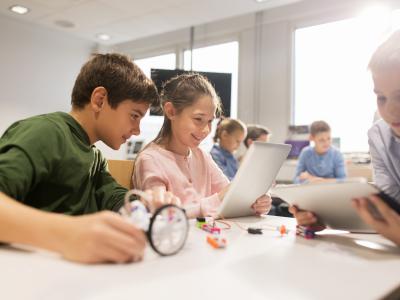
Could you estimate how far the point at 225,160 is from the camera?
106 inches

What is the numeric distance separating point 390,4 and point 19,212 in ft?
13.5

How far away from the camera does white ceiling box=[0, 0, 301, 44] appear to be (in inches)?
161

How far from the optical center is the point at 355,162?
3715 mm

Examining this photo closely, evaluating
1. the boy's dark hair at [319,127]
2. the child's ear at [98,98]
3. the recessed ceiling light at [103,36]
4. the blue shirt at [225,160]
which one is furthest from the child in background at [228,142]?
the recessed ceiling light at [103,36]

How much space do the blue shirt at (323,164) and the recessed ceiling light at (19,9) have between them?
3.55m

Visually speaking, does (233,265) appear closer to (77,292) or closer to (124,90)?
(77,292)

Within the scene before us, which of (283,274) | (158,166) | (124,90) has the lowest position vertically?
(283,274)

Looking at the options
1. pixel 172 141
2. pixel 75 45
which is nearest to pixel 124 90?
pixel 172 141

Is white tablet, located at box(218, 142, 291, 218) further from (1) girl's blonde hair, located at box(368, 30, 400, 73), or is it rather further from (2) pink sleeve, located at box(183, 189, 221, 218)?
(1) girl's blonde hair, located at box(368, 30, 400, 73)

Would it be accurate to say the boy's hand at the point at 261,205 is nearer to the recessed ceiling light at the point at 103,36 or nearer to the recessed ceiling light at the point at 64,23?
the recessed ceiling light at the point at 64,23

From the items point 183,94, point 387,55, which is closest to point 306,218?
point 387,55

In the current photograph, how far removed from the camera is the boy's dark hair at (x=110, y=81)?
102cm

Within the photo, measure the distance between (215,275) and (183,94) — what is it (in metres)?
0.96

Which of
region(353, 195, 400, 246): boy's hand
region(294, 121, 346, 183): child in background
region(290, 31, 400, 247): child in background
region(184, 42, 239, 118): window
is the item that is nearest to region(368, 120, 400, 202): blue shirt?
region(290, 31, 400, 247): child in background
